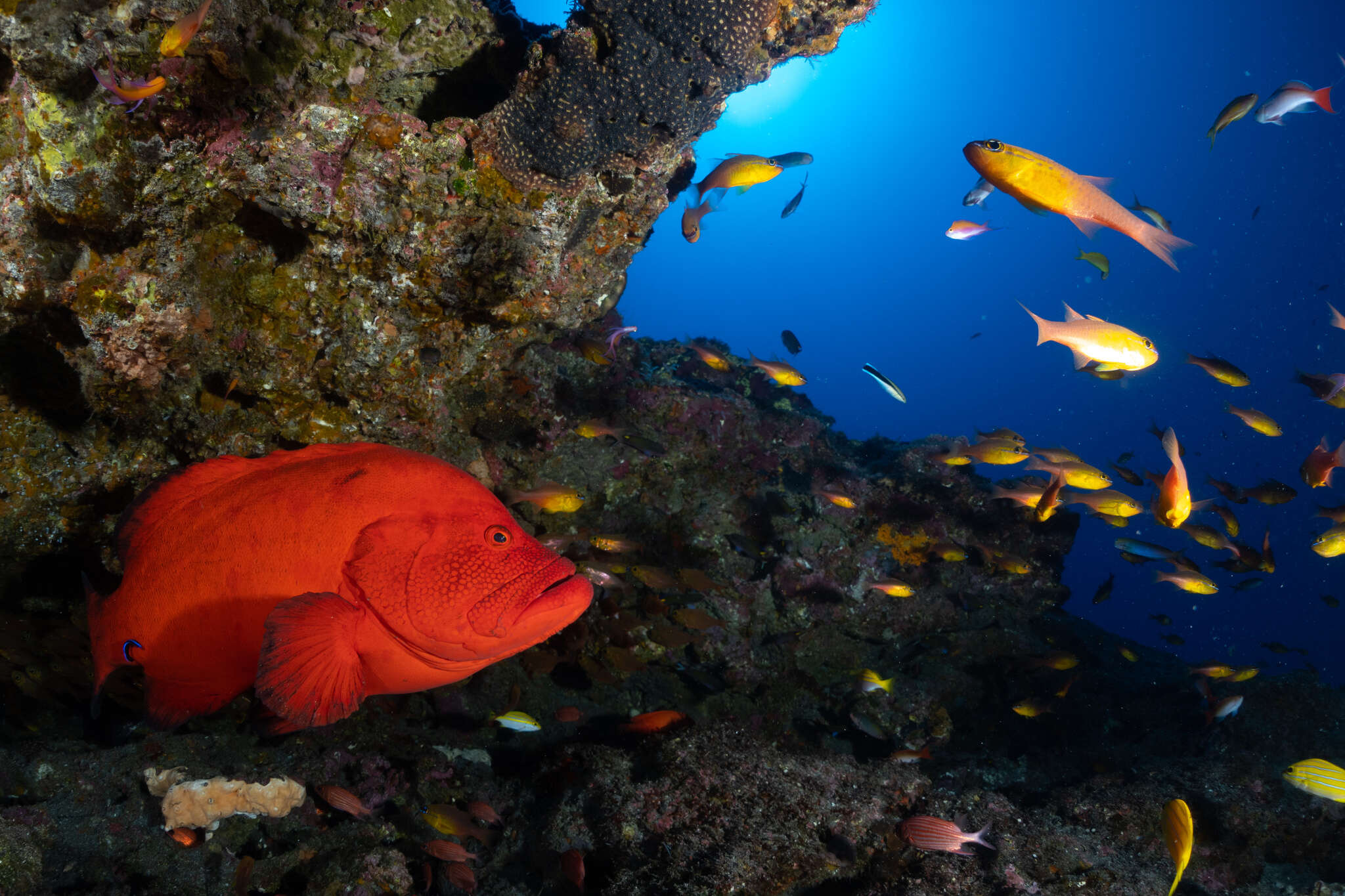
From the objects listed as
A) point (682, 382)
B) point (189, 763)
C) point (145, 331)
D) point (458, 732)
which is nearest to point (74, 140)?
point (145, 331)

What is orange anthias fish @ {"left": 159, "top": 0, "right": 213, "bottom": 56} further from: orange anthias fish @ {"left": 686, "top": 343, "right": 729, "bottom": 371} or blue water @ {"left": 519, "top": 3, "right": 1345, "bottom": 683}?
blue water @ {"left": 519, "top": 3, "right": 1345, "bottom": 683}

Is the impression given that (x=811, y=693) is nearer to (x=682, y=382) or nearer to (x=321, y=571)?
(x=682, y=382)

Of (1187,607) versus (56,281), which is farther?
(1187,607)

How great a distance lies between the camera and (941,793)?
376 centimetres

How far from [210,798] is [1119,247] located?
4119 inches

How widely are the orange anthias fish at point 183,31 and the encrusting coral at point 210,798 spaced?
3855mm

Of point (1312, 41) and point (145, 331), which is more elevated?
point (1312, 41)

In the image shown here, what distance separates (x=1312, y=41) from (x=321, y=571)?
70.9 metres

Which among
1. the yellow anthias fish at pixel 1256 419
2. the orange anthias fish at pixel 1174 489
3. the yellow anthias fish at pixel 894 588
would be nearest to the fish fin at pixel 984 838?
the orange anthias fish at pixel 1174 489

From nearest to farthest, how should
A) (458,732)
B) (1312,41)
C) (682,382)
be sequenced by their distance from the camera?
(458,732) < (682,382) < (1312,41)

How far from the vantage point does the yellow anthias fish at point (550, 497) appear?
468 cm

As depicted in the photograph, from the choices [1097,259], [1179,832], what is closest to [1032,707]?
[1179,832]

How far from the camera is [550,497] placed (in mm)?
4699

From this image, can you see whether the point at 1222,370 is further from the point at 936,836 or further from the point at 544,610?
Answer: the point at 544,610
